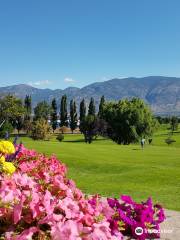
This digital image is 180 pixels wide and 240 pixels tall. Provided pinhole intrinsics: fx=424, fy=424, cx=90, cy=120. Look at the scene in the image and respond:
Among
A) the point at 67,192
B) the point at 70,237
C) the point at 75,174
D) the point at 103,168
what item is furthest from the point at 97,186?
the point at 70,237

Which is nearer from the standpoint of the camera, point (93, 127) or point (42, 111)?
point (93, 127)

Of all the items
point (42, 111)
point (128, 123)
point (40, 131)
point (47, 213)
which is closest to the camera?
point (47, 213)

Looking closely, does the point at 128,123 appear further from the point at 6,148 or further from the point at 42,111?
the point at 6,148

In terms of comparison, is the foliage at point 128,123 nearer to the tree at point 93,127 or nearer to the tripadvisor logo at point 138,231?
the tree at point 93,127

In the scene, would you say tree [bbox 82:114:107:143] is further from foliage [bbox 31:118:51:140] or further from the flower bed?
the flower bed

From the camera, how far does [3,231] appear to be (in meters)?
3.37

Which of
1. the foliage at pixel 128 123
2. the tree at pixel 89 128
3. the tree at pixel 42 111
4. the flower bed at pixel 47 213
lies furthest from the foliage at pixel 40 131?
the flower bed at pixel 47 213

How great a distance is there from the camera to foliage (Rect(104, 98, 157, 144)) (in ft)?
268

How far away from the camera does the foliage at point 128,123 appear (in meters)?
81.6

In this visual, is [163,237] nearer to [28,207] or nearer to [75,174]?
[28,207]

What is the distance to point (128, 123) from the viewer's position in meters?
81.4

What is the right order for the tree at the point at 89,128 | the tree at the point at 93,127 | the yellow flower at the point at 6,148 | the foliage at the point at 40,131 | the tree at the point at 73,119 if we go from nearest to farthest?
1. the yellow flower at the point at 6,148
2. the foliage at the point at 40,131
3. the tree at the point at 93,127
4. the tree at the point at 89,128
5. the tree at the point at 73,119

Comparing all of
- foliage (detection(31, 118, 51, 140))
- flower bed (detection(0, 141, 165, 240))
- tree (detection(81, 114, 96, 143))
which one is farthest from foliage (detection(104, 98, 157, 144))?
flower bed (detection(0, 141, 165, 240))

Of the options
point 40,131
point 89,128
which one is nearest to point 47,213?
point 40,131
